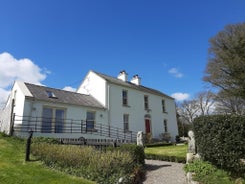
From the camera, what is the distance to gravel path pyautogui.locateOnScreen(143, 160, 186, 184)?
7.70 metres

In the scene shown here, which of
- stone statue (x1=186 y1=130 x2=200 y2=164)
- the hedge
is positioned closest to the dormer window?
stone statue (x1=186 y1=130 x2=200 y2=164)

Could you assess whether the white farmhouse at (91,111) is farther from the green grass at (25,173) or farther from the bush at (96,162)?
the bush at (96,162)

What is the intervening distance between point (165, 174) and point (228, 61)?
15.5 metres

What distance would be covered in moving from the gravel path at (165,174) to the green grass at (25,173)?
273cm

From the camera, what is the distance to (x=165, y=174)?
8.52 m

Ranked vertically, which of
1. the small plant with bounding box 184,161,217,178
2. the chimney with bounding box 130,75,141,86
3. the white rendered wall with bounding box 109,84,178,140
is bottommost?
the small plant with bounding box 184,161,217,178

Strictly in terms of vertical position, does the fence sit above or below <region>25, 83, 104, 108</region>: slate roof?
below

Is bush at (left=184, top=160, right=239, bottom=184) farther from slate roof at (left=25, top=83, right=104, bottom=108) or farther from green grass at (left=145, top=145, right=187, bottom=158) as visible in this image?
slate roof at (left=25, top=83, right=104, bottom=108)

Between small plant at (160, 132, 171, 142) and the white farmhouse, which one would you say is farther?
small plant at (160, 132, 171, 142)

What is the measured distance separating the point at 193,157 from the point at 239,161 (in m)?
1.96

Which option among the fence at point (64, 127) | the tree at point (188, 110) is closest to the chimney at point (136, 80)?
the fence at point (64, 127)

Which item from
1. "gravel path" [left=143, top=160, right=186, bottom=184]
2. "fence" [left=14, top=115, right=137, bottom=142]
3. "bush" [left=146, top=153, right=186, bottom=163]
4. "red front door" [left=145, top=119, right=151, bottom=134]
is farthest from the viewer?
"red front door" [left=145, top=119, right=151, bottom=134]

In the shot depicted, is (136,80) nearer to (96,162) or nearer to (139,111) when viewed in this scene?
(139,111)

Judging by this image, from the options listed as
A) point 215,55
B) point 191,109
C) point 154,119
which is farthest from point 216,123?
point 191,109
